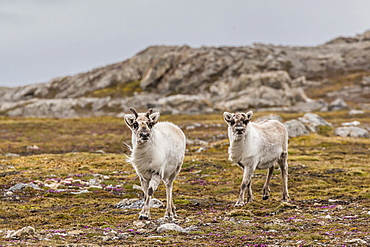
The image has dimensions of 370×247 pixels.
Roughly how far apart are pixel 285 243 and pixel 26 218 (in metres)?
11.9

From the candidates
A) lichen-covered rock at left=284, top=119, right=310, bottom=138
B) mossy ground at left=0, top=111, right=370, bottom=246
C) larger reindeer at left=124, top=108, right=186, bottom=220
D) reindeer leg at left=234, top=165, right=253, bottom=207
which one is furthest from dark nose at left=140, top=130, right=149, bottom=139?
lichen-covered rock at left=284, top=119, right=310, bottom=138

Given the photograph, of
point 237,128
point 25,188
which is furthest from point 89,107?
point 237,128

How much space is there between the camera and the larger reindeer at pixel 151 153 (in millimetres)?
15141

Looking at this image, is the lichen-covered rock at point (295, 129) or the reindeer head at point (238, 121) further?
the lichen-covered rock at point (295, 129)

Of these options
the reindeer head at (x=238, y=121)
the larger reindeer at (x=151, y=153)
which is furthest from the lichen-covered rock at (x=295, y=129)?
the larger reindeer at (x=151, y=153)

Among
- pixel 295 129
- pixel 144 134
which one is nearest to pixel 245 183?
pixel 144 134

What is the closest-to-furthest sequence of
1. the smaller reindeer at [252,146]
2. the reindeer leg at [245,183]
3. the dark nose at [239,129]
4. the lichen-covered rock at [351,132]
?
the dark nose at [239,129]
the smaller reindeer at [252,146]
the reindeer leg at [245,183]
the lichen-covered rock at [351,132]

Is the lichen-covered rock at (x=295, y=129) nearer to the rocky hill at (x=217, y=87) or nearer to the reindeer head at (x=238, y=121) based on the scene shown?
the reindeer head at (x=238, y=121)

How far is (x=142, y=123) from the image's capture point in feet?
48.8

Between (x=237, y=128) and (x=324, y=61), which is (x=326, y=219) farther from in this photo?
(x=324, y=61)

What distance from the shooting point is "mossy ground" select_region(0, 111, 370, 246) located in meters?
12.8

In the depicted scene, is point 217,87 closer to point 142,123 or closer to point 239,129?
point 239,129

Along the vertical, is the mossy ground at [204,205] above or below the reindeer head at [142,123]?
below

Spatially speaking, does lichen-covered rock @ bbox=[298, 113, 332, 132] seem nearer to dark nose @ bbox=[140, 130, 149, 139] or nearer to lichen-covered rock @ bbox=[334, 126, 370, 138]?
lichen-covered rock @ bbox=[334, 126, 370, 138]
